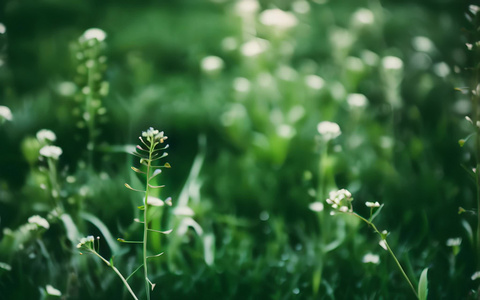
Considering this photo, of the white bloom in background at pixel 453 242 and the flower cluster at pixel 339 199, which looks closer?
the flower cluster at pixel 339 199

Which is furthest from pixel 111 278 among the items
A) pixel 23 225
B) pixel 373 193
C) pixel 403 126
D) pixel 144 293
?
pixel 403 126

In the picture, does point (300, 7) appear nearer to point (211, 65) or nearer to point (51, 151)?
point (211, 65)

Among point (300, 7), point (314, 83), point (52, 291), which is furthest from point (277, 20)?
point (52, 291)

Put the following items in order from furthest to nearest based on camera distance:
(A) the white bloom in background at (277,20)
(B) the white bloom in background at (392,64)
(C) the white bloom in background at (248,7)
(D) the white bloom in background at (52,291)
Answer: (C) the white bloom in background at (248,7), (A) the white bloom in background at (277,20), (B) the white bloom in background at (392,64), (D) the white bloom in background at (52,291)

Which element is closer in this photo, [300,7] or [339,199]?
[339,199]

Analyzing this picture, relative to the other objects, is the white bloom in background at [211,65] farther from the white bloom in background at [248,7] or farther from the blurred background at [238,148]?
the white bloom in background at [248,7]

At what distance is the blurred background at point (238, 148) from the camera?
142 centimetres

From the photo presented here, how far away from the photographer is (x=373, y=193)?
70.9 inches

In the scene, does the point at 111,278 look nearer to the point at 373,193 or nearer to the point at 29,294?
the point at 29,294

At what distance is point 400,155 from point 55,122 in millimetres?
1386

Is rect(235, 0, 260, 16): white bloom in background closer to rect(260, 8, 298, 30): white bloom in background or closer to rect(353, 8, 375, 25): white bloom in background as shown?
rect(260, 8, 298, 30): white bloom in background

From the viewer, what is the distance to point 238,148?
209 cm

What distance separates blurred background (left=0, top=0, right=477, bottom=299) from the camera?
1.42 meters

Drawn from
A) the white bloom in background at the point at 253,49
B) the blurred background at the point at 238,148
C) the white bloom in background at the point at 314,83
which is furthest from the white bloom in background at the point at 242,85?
the white bloom in background at the point at 314,83
